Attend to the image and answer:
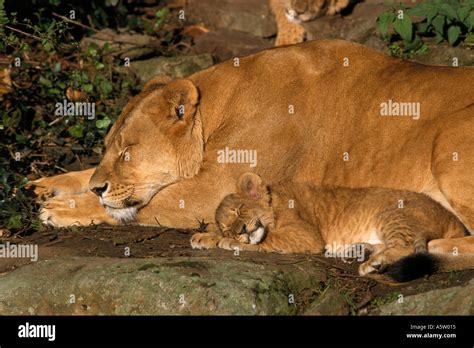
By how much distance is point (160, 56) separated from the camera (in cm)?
1072

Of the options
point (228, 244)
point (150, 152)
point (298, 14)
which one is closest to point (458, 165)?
point (228, 244)

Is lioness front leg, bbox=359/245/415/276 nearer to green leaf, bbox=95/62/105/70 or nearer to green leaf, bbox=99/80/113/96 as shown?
green leaf, bbox=99/80/113/96

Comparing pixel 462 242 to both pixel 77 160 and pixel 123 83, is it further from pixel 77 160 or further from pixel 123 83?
pixel 123 83

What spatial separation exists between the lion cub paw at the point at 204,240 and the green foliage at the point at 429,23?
11.4 feet

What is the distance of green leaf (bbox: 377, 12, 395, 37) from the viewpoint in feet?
31.1

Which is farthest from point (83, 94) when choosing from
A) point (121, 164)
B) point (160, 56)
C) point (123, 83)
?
point (121, 164)

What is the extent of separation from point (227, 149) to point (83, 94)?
2947 mm

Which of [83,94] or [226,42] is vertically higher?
[226,42]

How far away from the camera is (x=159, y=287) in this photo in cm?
590

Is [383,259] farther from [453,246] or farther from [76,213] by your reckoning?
[76,213]

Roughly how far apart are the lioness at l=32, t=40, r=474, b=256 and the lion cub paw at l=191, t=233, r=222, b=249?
0.43 metres

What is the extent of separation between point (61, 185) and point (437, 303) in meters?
3.51

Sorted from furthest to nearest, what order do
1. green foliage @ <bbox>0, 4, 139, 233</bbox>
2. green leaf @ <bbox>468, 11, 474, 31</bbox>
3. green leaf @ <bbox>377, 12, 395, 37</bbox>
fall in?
1. green leaf @ <bbox>377, 12, 395, 37</bbox>
2. green leaf @ <bbox>468, 11, 474, 31</bbox>
3. green foliage @ <bbox>0, 4, 139, 233</bbox>
